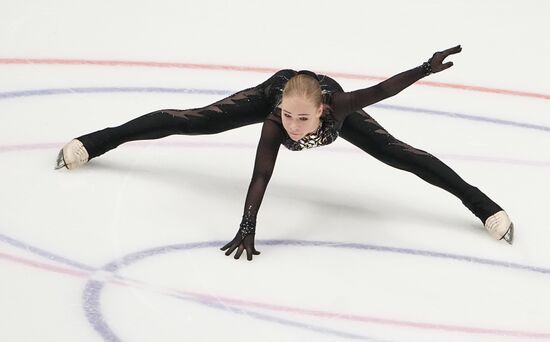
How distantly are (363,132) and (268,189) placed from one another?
1.65 feet

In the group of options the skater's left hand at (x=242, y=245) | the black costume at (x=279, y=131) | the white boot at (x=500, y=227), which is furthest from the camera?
the white boot at (x=500, y=227)

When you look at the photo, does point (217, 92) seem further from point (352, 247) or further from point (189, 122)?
point (352, 247)

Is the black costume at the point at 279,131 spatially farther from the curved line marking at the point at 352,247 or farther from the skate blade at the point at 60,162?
the curved line marking at the point at 352,247

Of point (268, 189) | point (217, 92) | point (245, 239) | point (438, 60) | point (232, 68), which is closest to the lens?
point (438, 60)

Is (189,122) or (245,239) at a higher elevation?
(189,122)

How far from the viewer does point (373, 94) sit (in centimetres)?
355

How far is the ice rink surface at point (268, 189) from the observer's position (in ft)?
10.8

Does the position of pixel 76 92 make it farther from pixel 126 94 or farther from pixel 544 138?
pixel 544 138

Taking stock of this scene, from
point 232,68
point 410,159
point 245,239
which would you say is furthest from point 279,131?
point 232,68

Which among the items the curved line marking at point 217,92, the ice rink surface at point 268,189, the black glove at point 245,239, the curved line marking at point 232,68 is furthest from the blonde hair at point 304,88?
the curved line marking at point 232,68

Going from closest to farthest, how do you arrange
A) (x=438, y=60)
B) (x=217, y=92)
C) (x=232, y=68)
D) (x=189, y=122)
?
(x=438, y=60) < (x=189, y=122) < (x=217, y=92) < (x=232, y=68)

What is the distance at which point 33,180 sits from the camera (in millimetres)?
3990

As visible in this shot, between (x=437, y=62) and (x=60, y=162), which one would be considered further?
(x=60, y=162)

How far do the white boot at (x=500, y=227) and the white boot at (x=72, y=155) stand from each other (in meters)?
1.61
